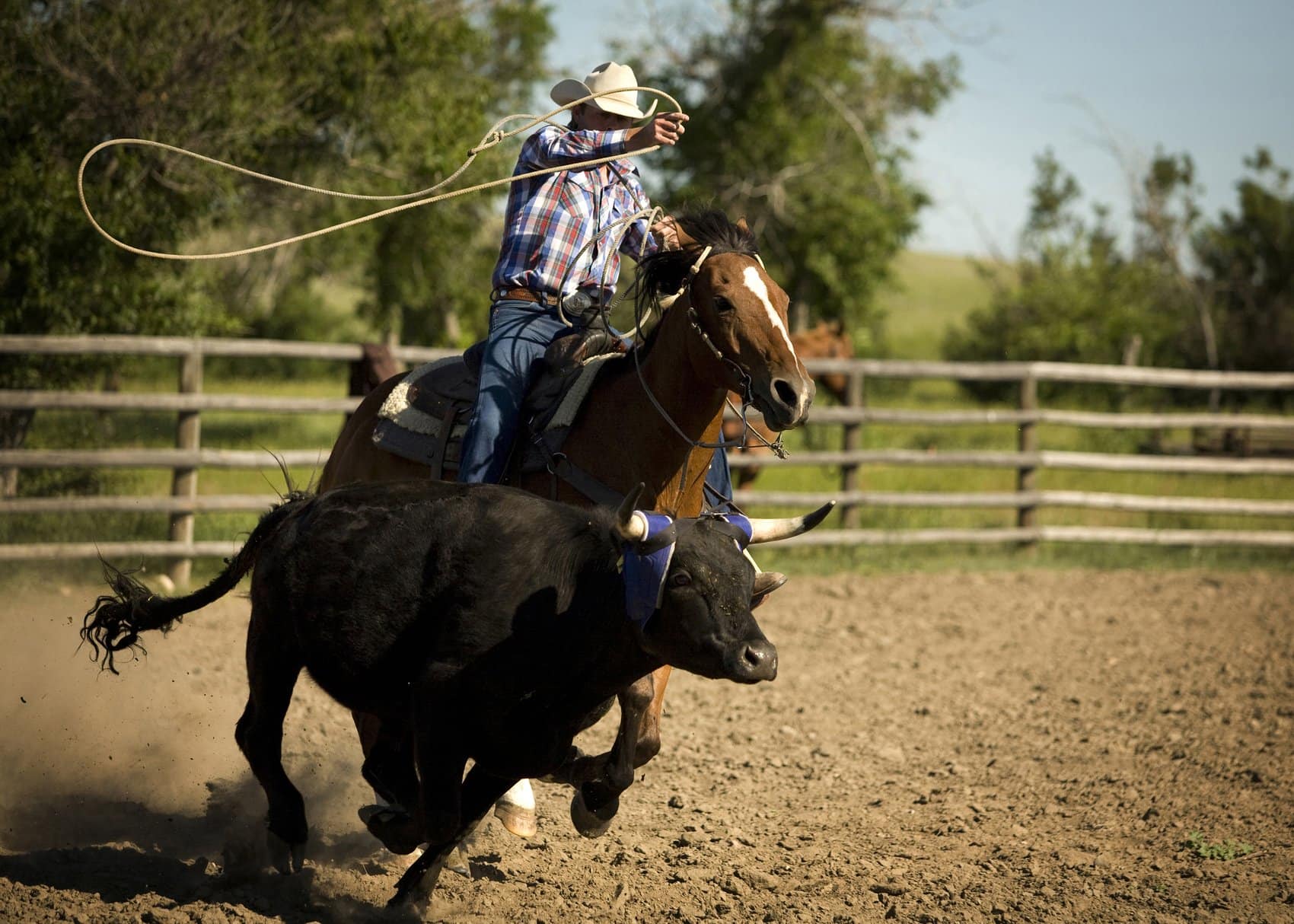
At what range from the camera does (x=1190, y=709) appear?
7379 millimetres

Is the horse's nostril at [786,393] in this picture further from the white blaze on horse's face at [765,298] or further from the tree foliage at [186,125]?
the tree foliage at [186,125]

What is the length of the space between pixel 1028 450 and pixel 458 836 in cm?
1002

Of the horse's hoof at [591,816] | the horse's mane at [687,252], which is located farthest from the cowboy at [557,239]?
the horse's hoof at [591,816]

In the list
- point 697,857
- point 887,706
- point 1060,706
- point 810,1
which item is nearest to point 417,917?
point 697,857

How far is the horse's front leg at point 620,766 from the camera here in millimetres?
4320

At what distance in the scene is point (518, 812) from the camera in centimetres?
483

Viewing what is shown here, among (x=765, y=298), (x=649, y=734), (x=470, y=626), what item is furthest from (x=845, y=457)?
(x=470, y=626)

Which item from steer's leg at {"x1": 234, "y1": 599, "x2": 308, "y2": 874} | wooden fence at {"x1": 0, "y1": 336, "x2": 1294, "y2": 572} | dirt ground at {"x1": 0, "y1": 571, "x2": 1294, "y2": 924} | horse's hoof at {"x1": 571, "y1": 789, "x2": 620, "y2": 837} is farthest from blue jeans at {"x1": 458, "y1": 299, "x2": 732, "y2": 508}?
wooden fence at {"x1": 0, "y1": 336, "x2": 1294, "y2": 572}

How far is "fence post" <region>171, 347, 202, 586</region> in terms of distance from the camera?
980 cm

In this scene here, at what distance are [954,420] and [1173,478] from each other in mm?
8167

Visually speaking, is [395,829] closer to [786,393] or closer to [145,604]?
[145,604]

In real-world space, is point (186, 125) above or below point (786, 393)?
above

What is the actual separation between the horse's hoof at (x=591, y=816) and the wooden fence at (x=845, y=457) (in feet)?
19.4

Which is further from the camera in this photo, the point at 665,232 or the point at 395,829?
the point at 665,232
